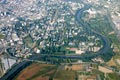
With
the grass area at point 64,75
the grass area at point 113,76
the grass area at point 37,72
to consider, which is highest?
the grass area at point 37,72

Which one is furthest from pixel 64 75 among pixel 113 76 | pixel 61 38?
pixel 61 38

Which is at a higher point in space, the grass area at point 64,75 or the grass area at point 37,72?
the grass area at point 37,72

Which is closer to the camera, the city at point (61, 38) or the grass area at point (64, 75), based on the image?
the grass area at point (64, 75)

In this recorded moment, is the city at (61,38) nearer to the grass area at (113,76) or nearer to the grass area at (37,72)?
the grass area at (113,76)

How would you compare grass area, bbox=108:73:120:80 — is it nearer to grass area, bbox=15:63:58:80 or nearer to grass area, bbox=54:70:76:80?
grass area, bbox=54:70:76:80

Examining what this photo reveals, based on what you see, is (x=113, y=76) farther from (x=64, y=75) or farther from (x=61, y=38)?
(x=61, y=38)

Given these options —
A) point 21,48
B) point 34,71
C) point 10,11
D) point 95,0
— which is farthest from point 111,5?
point 34,71

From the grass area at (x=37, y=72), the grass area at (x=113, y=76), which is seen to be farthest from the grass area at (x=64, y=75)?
the grass area at (x=113, y=76)
